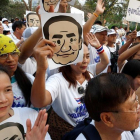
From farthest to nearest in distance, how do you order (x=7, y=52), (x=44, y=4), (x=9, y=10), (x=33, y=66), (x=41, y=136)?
1. (x=9, y=10)
2. (x=33, y=66)
3. (x=44, y=4)
4. (x=7, y=52)
5. (x=41, y=136)

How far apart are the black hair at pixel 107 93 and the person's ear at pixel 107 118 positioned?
2cm

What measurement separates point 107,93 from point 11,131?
602mm

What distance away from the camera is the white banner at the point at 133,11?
146 inches

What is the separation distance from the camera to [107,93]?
3.61ft

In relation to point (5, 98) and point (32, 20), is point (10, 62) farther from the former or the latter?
point (32, 20)

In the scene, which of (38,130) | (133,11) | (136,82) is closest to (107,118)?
(38,130)

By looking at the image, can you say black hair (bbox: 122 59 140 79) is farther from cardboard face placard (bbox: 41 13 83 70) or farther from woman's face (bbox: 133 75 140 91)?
cardboard face placard (bbox: 41 13 83 70)

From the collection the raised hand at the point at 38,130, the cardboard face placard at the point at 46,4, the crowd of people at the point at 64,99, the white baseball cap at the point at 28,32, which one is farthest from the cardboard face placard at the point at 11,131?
the white baseball cap at the point at 28,32

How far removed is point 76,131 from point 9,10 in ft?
97.2

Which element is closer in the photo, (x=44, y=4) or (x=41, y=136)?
(x=41, y=136)

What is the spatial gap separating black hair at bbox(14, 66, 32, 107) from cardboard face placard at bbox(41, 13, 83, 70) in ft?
0.86

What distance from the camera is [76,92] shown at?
5.71ft

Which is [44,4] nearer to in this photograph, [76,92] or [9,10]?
[76,92]

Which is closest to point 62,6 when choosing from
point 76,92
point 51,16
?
point 51,16
